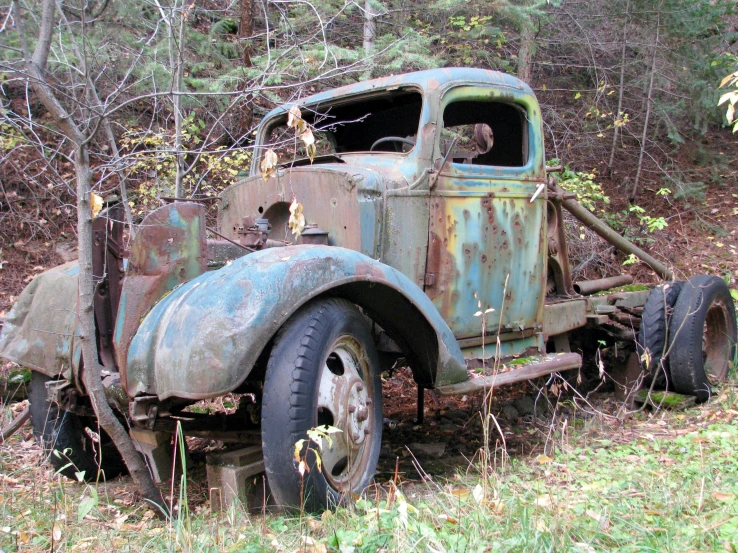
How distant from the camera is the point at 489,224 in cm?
407

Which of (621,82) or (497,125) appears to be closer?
(497,125)

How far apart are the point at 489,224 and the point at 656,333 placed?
70.8 inches

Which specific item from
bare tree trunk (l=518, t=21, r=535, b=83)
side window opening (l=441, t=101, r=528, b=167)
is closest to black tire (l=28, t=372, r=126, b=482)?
side window opening (l=441, t=101, r=528, b=167)

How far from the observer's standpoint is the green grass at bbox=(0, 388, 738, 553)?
2.24m

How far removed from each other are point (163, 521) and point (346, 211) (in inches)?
68.1

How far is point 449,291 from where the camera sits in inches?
154

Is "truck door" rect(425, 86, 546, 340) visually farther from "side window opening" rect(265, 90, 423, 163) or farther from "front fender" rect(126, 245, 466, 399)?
"front fender" rect(126, 245, 466, 399)

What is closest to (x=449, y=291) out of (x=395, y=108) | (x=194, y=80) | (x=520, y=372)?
(x=520, y=372)

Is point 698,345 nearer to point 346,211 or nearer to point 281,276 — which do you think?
point 346,211

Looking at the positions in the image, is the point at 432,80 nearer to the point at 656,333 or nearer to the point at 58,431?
the point at 656,333

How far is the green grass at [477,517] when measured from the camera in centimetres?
224

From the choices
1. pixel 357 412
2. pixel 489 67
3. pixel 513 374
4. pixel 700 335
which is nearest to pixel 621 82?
pixel 489 67

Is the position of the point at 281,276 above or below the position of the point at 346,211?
below

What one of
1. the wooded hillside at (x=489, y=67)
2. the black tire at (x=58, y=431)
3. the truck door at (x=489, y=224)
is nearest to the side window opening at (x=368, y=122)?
the truck door at (x=489, y=224)
